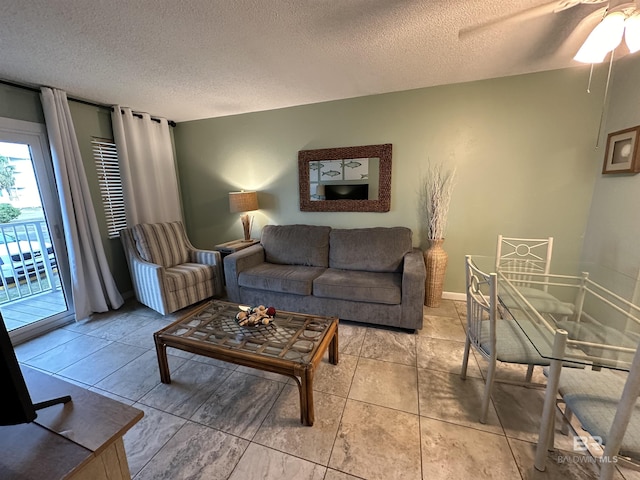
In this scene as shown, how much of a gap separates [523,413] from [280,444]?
4.61ft

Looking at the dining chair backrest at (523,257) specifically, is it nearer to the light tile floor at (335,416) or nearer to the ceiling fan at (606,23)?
the light tile floor at (335,416)

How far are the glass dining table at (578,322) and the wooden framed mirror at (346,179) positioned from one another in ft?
4.53

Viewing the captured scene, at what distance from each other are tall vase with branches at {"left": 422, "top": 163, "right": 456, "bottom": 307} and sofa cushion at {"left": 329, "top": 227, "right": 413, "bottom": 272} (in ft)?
0.82

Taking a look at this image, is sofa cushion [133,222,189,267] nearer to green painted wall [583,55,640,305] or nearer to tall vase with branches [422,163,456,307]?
tall vase with branches [422,163,456,307]

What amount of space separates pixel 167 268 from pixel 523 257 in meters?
3.81

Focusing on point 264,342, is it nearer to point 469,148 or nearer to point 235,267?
point 235,267

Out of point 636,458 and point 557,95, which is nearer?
point 636,458

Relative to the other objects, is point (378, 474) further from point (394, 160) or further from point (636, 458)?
point (394, 160)

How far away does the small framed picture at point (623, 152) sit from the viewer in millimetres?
1928

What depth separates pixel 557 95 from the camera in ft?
7.86

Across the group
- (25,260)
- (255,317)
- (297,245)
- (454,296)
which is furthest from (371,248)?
(25,260)

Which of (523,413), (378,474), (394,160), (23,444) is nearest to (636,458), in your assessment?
(523,413)

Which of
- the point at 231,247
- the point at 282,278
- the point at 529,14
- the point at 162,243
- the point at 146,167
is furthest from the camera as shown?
the point at 146,167

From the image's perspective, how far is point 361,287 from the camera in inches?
93.9
